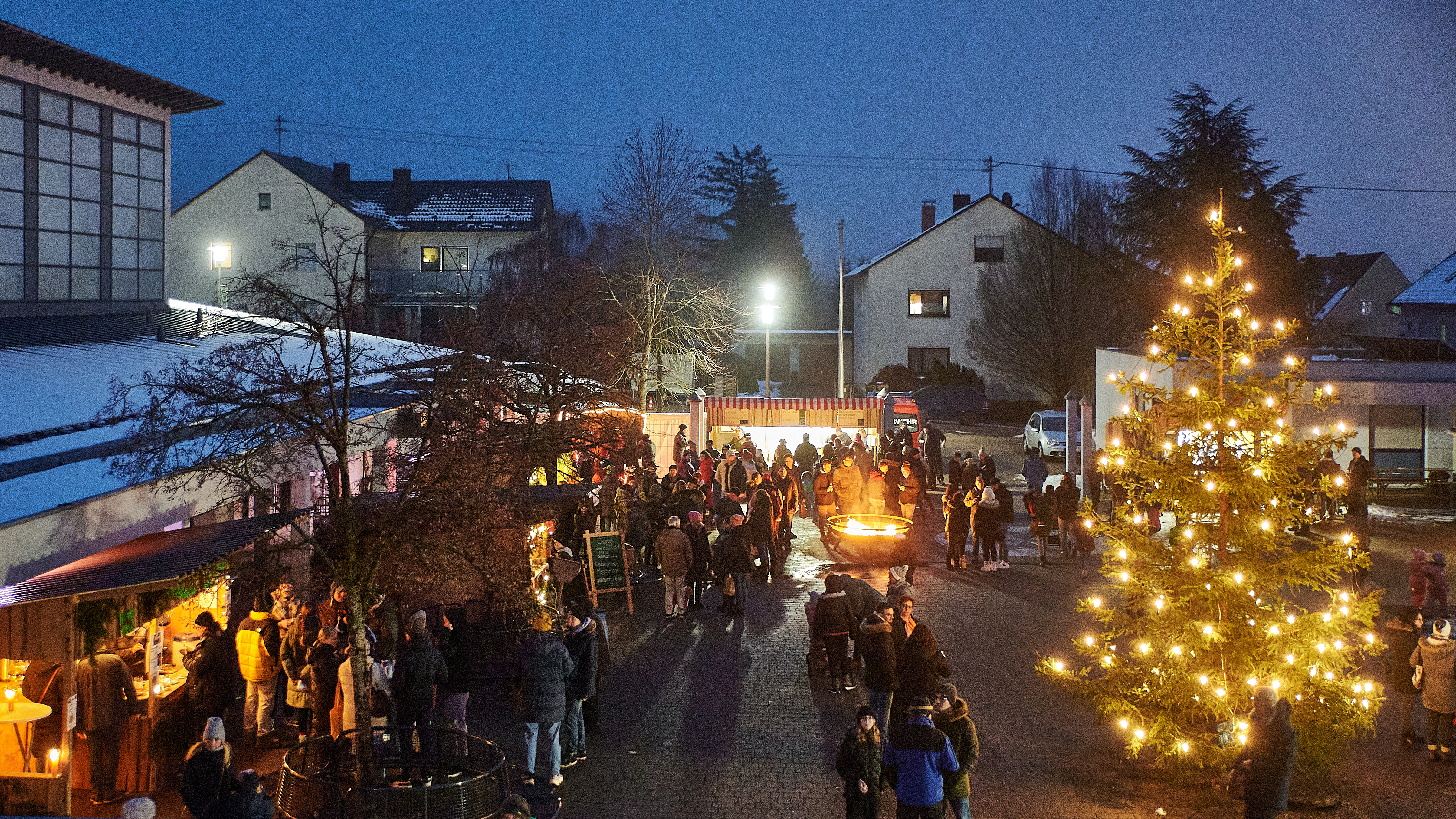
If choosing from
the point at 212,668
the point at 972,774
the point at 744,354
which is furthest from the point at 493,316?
the point at 744,354

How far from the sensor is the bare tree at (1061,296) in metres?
46.2

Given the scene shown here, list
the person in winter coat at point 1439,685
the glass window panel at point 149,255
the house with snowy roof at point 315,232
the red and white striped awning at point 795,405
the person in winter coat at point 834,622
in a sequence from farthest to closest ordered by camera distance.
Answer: the house with snowy roof at point 315,232 < the red and white striped awning at point 795,405 < the glass window panel at point 149,255 < the person in winter coat at point 834,622 < the person in winter coat at point 1439,685

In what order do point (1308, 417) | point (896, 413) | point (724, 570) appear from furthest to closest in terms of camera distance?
point (896, 413) < point (1308, 417) < point (724, 570)

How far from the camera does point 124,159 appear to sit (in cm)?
1703

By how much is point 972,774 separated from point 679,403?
29.5 m

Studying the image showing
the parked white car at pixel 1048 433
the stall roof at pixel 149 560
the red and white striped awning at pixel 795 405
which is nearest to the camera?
the stall roof at pixel 149 560

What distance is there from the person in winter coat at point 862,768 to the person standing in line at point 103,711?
561 cm

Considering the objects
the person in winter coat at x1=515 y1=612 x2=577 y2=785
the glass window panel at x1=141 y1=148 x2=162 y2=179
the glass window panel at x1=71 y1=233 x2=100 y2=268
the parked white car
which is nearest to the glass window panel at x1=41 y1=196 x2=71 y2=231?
the glass window panel at x1=71 y1=233 x2=100 y2=268

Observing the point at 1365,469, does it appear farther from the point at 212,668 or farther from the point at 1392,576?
the point at 212,668

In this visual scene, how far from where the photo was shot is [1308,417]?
25.6 m

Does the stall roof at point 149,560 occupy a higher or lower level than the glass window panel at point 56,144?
lower

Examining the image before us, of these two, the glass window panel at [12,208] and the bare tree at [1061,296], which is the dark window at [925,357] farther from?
the glass window panel at [12,208]

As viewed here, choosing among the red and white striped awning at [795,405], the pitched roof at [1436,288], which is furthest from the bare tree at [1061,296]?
the red and white striped awning at [795,405]

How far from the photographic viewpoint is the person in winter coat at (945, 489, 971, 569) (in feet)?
59.1
